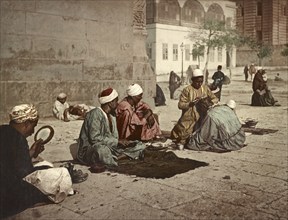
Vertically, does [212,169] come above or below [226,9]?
below

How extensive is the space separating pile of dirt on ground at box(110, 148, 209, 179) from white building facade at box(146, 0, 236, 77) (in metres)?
26.5

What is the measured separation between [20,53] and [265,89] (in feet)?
29.5

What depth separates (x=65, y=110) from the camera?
924 cm

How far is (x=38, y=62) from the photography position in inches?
363

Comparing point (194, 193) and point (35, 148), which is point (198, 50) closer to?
point (194, 193)

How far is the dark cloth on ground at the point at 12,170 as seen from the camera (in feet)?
10.3

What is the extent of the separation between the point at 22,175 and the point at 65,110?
606cm

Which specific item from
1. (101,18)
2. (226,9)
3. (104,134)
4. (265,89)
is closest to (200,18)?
(226,9)

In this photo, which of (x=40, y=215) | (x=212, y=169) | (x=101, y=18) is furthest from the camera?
(x=101, y=18)

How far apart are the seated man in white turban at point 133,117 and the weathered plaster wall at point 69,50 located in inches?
141

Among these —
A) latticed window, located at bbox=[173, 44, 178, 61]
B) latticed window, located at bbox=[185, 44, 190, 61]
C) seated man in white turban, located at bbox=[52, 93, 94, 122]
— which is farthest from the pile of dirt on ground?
latticed window, located at bbox=[185, 44, 190, 61]

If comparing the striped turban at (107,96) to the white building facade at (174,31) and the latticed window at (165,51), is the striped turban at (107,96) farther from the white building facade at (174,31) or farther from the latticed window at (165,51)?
the latticed window at (165,51)

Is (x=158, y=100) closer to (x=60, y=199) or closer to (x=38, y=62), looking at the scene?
(x=38, y=62)

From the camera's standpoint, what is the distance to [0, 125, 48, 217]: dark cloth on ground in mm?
3145
